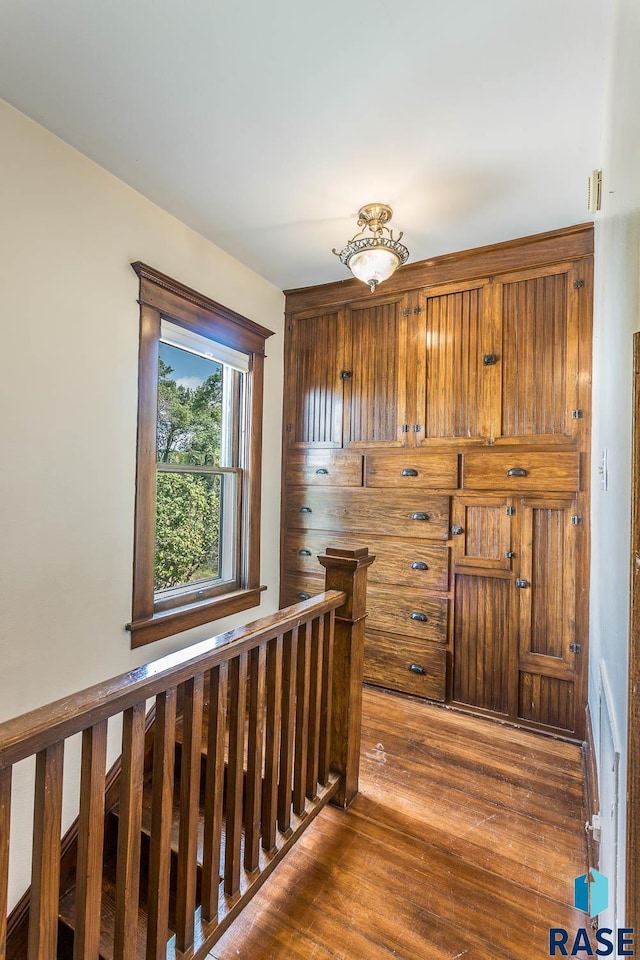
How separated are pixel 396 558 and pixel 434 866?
157cm

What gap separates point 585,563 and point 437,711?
1.18 metres

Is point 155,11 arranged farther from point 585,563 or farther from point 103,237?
point 585,563

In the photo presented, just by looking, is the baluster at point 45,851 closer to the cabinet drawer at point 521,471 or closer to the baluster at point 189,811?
the baluster at point 189,811

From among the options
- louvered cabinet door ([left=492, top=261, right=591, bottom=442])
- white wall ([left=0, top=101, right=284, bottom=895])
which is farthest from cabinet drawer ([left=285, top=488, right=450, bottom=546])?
white wall ([left=0, top=101, right=284, bottom=895])

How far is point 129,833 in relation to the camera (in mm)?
938

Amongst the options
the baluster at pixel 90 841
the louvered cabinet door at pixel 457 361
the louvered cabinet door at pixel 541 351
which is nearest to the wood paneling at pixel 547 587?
the louvered cabinet door at pixel 541 351

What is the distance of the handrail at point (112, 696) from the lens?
73 centimetres

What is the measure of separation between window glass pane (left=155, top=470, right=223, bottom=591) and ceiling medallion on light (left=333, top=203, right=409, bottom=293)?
1.48m

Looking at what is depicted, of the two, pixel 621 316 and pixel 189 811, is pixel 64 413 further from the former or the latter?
pixel 621 316

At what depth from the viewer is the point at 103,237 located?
81.4 inches

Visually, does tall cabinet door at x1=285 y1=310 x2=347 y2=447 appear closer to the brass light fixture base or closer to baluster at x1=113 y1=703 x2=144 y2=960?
the brass light fixture base

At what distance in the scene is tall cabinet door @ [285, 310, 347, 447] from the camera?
10.3 ft

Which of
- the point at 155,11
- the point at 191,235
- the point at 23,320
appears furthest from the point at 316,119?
the point at 23,320

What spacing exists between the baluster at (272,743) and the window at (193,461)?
106cm
